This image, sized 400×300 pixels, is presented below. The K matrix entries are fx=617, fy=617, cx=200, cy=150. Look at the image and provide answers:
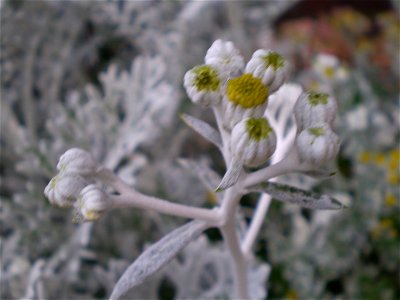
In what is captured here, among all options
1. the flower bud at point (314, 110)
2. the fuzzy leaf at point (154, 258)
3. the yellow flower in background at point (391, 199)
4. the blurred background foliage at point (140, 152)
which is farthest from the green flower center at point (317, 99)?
the yellow flower in background at point (391, 199)

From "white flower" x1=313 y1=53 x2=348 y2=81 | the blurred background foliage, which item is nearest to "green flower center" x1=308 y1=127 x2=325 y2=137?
the blurred background foliage

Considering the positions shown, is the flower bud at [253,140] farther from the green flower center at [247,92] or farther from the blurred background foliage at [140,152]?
the blurred background foliage at [140,152]

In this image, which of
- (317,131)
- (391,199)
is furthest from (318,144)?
(391,199)

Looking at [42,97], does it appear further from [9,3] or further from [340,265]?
[340,265]

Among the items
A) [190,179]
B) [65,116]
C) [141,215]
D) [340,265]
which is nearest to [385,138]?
[340,265]

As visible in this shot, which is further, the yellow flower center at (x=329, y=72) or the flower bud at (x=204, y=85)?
the yellow flower center at (x=329, y=72)

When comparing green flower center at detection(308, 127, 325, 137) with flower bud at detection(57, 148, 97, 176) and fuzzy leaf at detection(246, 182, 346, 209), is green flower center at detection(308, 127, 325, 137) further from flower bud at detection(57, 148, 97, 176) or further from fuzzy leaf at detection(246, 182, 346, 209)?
flower bud at detection(57, 148, 97, 176)

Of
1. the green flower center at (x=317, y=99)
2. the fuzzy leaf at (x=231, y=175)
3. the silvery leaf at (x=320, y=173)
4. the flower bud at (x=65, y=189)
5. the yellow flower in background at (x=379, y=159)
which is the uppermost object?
the flower bud at (x=65, y=189)
